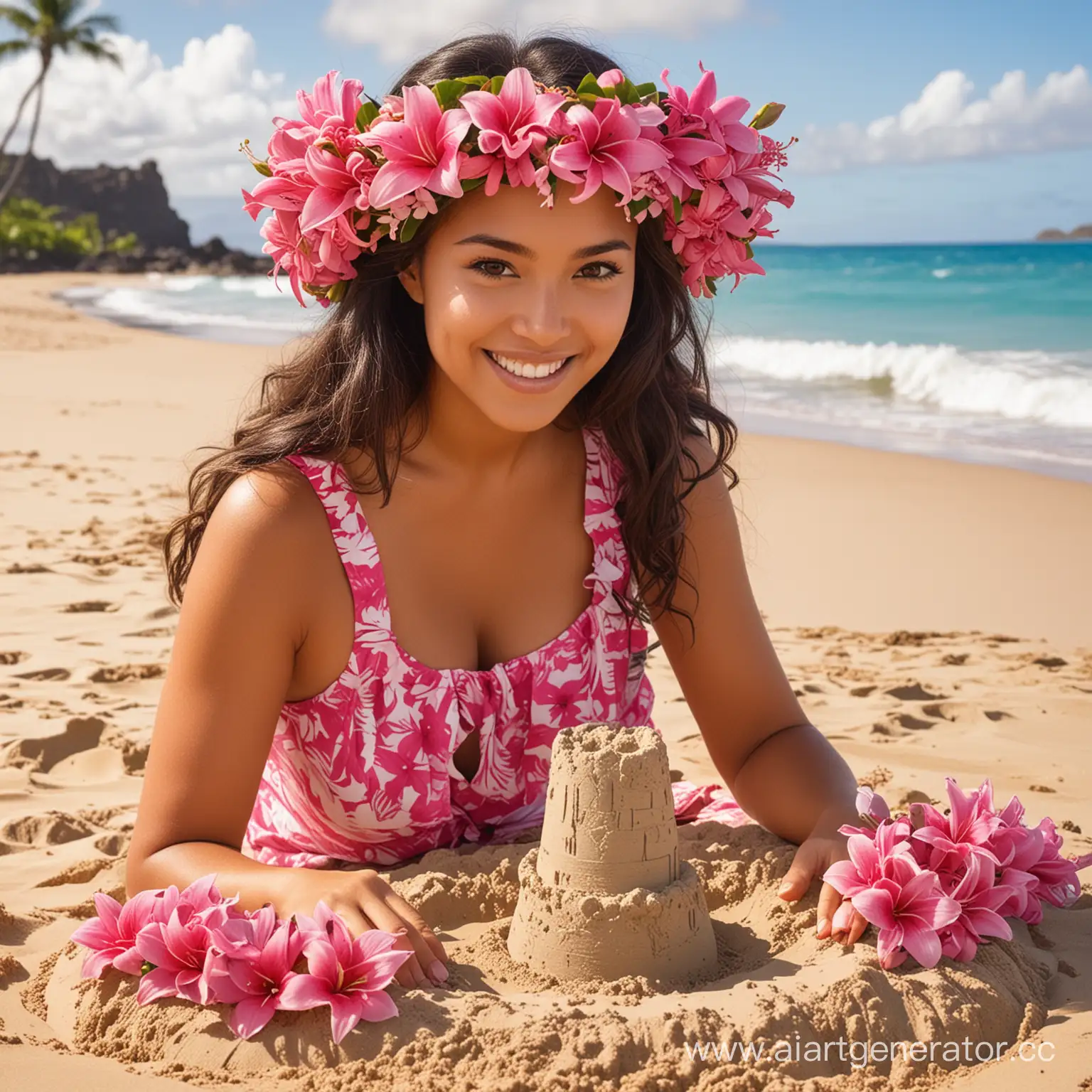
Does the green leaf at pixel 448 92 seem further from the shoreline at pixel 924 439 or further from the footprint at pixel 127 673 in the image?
the shoreline at pixel 924 439

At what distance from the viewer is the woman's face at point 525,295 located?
280cm

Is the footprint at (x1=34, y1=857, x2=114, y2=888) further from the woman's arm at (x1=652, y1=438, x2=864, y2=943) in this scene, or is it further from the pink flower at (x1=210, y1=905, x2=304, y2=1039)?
the woman's arm at (x1=652, y1=438, x2=864, y2=943)

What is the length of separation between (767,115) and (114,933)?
7.38ft

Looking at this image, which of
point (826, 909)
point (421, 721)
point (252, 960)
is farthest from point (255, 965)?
point (826, 909)

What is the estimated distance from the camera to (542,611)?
3.29 m

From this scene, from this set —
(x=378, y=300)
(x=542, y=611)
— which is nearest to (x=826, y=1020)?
(x=542, y=611)

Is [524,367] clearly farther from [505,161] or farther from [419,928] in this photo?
[419,928]

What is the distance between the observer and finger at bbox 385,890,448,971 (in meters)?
2.53

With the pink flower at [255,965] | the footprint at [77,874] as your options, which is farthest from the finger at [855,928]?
the footprint at [77,874]

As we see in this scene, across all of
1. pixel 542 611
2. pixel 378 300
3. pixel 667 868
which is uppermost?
pixel 378 300

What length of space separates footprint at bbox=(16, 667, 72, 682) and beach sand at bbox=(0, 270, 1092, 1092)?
0.04 ft

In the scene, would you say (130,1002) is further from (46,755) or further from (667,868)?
(46,755)

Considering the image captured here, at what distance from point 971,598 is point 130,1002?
5.43 meters

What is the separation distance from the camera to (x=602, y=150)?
2773 mm
